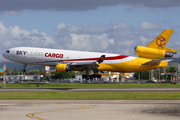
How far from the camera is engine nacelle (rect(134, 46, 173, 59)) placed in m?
57.8

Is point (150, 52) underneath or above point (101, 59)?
above

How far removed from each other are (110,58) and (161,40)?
11.3 m

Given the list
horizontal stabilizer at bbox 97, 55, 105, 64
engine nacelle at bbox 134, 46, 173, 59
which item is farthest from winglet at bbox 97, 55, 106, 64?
engine nacelle at bbox 134, 46, 173, 59

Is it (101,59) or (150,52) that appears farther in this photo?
(150,52)

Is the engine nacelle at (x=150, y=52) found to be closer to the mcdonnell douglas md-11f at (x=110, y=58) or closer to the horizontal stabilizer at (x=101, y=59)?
the mcdonnell douglas md-11f at (x=110, y=58)

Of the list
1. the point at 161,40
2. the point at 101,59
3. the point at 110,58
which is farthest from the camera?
the point at 161,40

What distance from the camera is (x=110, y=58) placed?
58.6 meters

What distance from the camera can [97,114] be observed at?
752 inches

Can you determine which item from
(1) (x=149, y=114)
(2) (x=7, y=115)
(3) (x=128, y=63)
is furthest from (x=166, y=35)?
(2) (x=7, y=115)

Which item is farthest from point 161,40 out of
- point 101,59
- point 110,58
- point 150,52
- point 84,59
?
point 84,59

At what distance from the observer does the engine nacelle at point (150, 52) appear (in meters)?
57.8

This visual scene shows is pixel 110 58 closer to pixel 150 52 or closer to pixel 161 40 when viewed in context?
pixel 150 52

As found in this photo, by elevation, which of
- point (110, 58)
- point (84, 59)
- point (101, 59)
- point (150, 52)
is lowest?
point (101, 59)

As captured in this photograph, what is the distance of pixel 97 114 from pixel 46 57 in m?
40.6
